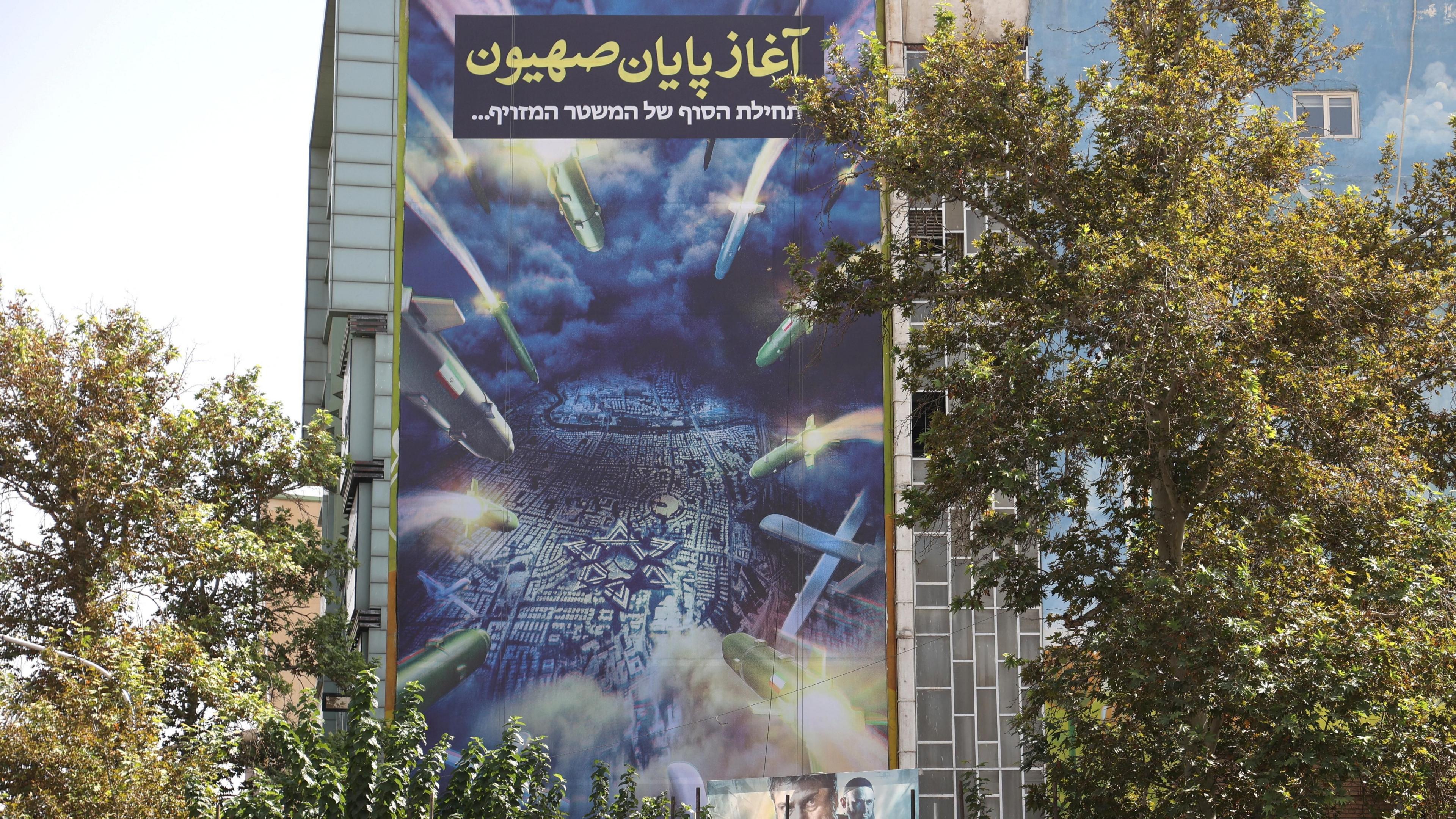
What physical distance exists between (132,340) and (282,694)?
695 cm

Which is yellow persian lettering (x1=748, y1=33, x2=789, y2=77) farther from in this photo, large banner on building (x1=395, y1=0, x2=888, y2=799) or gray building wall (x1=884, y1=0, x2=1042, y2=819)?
gray building wall (x1=884, y1=0, x2=1042, y2=819)

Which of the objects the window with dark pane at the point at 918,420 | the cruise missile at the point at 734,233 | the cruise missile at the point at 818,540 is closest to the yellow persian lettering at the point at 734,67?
the cruise missile at the point at 734,233

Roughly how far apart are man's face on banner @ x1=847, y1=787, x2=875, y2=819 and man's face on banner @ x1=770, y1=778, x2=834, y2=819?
30 centimetres

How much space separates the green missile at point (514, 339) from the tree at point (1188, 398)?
12.0 metres

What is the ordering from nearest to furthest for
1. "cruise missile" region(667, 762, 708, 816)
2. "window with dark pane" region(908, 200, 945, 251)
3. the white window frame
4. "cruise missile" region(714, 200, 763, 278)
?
"cruise missile" region(667, 762, 708, 816), "cruise missile" region(714, 200, 763, 278), "window with dark pane" region(908, 200, 945, 251), the white window frame

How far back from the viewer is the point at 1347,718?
59.9 feet

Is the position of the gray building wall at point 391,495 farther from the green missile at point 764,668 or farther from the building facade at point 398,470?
the green missile at point 764,668

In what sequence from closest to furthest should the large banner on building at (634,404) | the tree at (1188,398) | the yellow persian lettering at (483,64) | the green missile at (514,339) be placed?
the tree at (1188,398), the large banner on building at (634,404), the green missile at (514,339), the yellow persian lettering at (483,64)

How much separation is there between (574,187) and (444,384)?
4.99 metres

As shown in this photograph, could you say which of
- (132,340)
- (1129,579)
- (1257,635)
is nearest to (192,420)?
(132,340)

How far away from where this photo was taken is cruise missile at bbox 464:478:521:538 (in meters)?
33.4

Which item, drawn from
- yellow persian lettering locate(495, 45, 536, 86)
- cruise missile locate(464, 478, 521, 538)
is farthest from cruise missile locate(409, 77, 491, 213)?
cruise missile locate(464, 478, 521, 538)

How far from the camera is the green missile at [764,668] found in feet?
109

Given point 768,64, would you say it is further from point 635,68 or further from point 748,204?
point 748,204
